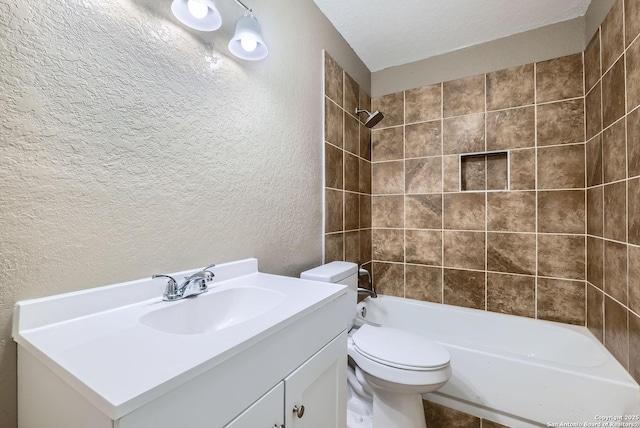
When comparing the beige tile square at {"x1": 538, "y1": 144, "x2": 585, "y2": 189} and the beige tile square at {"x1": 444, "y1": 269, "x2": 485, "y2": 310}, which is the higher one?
the beige tile square at {"x1": 538, "y1": 144, "x2": 585, "y2": 189}

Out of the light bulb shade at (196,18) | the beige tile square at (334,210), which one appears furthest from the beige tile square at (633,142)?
the light bulb shade at (196,18)

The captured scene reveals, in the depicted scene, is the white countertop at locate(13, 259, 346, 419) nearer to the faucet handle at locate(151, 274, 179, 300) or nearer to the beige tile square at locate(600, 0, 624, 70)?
the faucet handle at locate(151, 274, 179, 300)

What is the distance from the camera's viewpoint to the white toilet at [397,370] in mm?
1161

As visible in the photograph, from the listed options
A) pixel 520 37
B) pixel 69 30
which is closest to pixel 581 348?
pixel 520 37

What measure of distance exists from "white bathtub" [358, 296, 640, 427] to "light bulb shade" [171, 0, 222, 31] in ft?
6.02

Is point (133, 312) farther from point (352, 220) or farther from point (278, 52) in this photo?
point (352, 220)

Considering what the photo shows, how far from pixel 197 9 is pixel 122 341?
3.31 ft

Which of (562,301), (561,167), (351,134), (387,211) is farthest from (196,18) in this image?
(562,301)

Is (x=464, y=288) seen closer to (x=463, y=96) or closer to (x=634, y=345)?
(x=634, y=345)

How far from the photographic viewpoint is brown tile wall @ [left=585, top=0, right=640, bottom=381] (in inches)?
46.1

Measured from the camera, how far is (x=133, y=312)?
74 centimetres

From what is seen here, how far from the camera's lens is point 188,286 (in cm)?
87

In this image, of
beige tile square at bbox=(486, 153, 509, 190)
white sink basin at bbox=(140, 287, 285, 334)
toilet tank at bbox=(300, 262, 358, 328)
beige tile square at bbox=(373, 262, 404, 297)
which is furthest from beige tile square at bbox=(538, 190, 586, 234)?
white sink basin at bbox=(140, 287, 285, 334)

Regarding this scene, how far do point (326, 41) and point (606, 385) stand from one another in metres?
2.32
